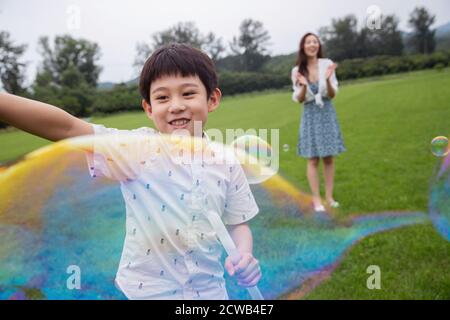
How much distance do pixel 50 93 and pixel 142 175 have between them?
6.00m

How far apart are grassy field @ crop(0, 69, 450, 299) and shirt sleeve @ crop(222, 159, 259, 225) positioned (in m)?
0.90

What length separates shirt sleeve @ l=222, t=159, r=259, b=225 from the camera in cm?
164

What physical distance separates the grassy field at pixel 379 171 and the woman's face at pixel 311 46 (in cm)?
73

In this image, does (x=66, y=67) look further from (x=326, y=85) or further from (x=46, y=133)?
(x=46, y=133)

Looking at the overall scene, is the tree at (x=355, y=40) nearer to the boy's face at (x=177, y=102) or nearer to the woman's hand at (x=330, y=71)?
the woman's hand at (x=330, y=71)

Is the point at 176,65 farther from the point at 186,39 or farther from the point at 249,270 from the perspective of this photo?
the point at 186,39

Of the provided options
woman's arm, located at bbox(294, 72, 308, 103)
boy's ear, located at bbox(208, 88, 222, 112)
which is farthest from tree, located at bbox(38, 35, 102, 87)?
boy's ear, located at bbox(208, 88, 222, 112)

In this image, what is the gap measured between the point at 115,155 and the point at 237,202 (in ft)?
1.49

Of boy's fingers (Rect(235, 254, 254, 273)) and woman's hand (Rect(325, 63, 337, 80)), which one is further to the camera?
woman's hand (Rect(325, 63, 337, 80))

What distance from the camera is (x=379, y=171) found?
6.02 meters

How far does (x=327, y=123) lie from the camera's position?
479 centimetres

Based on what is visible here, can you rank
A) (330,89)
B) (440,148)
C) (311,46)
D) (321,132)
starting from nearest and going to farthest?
(440,148) < (311,46) < (330,89) < (321,132)

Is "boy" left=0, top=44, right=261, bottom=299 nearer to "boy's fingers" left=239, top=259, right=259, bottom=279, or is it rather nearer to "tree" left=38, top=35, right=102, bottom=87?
"boy's fingers" left=239, top=259, right=259, bottom=279

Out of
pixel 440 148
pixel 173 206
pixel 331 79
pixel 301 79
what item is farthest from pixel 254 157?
pixel 331 79
